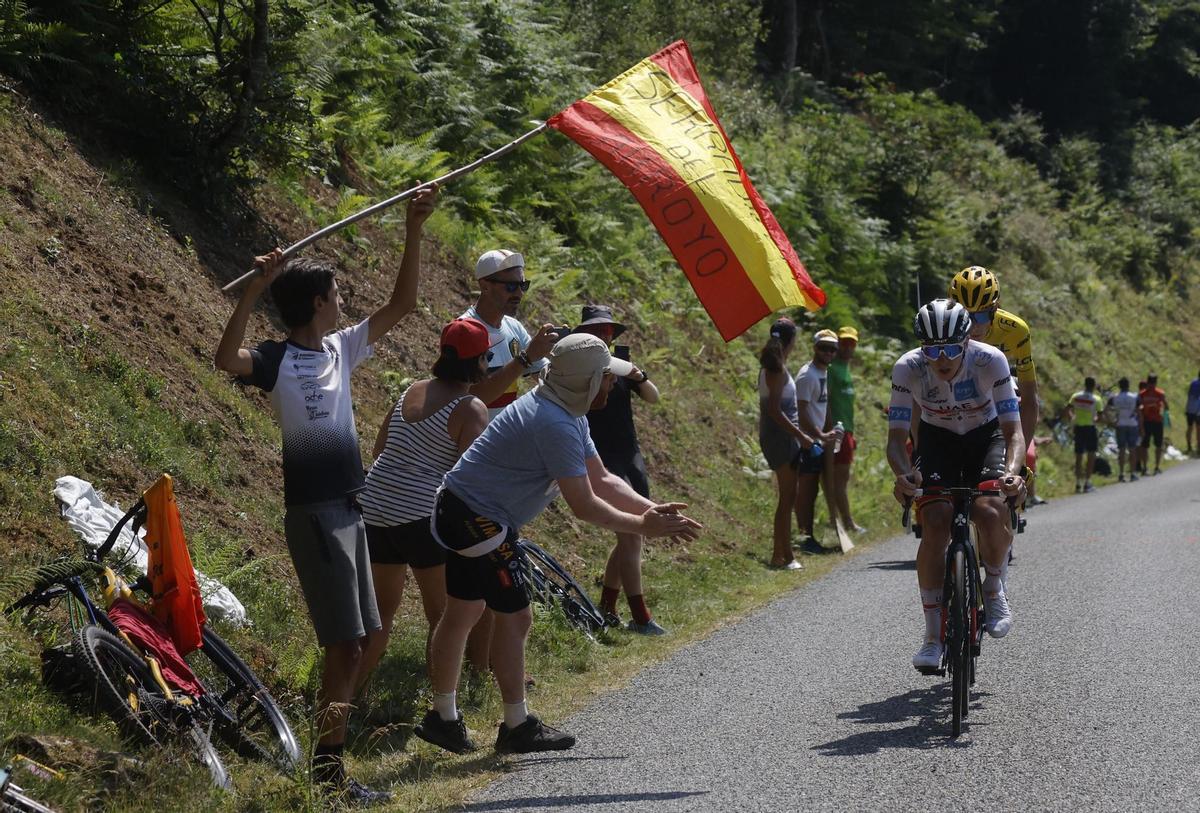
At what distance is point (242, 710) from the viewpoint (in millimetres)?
6242

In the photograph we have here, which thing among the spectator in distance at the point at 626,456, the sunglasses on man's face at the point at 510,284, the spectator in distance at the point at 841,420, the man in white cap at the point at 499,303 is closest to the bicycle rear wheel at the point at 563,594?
the spectator in distance at the point at 626,456

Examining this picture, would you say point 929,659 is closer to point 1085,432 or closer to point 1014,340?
point 1014,340

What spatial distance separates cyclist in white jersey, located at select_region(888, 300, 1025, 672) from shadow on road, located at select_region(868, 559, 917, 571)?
16.7 feet

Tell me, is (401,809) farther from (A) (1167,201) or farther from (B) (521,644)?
(A) (1167,201)

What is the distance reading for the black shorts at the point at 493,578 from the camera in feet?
20.8

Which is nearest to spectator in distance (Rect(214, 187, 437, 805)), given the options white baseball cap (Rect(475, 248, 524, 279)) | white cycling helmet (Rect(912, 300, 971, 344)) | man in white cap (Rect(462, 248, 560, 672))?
man in white cap (Rect(462, 248, 560, 672))

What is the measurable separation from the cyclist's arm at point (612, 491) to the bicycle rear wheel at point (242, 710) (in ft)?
5.71

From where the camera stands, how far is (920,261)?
29219 millimetres

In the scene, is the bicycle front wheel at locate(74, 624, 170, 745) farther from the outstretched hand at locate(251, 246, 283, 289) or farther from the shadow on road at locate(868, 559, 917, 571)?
the shadow on road at locate(868, 559, 917, 571)

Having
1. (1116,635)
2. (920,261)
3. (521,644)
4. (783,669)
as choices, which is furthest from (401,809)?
(920,261)

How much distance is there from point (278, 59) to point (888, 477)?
11.2 metres

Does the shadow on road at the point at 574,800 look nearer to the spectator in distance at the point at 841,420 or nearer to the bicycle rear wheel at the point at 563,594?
the bicycle rear wheel at the point at 563,594

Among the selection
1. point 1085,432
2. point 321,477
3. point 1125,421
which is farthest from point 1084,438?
point 321,477

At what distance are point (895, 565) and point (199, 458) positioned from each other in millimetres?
6976
